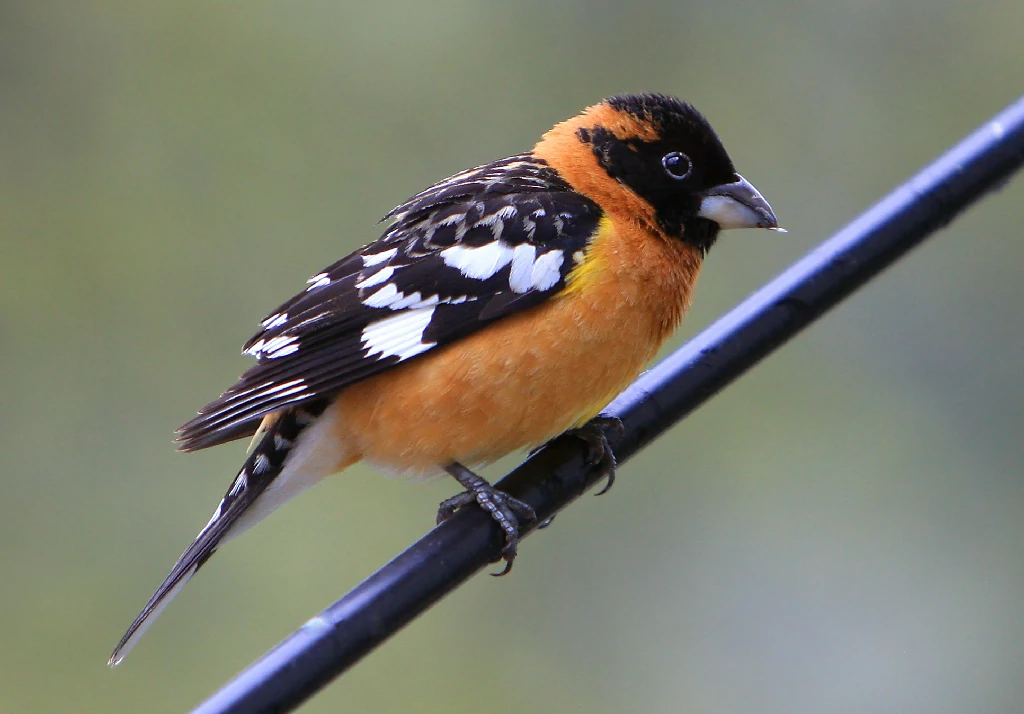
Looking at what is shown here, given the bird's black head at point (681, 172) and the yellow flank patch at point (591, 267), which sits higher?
the bird's black head at point (681, 172)

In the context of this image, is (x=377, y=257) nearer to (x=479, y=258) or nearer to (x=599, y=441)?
(x=479, y=258)

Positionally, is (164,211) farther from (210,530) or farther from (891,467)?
(891,467)

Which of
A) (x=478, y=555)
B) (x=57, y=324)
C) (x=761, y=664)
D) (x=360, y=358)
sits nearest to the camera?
(x=478, y=555)

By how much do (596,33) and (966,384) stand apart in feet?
7.56

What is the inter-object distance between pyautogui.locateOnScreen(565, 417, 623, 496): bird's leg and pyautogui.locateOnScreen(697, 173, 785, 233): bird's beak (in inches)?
24.8

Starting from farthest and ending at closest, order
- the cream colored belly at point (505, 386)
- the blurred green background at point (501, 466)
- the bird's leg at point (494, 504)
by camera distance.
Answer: the blurred green background at point (501, 466) < the cream colored belly at point (505, 386) < the bird's leg at point (494, 504)

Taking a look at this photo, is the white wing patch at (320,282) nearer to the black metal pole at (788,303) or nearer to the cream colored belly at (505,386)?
the cream colored belly at (505,386)

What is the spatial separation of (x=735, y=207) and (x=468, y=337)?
0.84 metres

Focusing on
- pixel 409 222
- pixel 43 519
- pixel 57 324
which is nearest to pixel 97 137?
pixel 57 324

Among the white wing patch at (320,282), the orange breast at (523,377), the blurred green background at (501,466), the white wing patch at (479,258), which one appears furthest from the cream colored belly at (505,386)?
the blurred green background at (501,466)

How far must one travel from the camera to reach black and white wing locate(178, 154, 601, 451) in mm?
3008

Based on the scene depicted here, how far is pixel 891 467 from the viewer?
4961 millimetres

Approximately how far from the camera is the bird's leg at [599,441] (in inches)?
120

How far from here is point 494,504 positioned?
2.89 m
